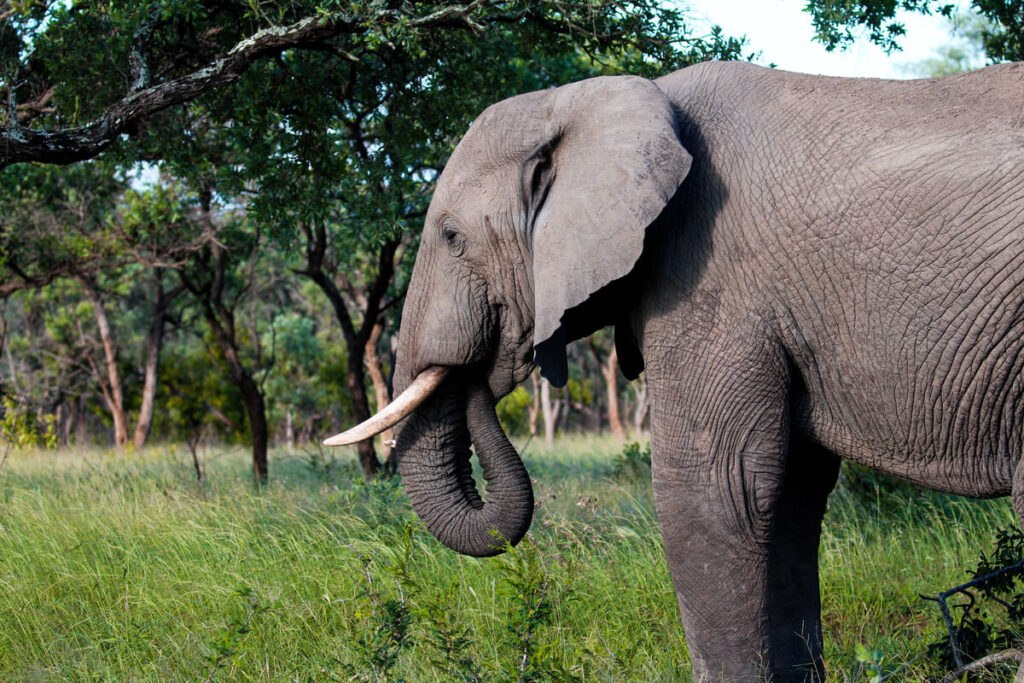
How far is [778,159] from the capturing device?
3.37 m

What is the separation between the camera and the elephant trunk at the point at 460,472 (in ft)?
13.4

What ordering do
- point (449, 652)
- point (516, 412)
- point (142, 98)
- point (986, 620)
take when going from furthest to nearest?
point (516, 412) → point (142, 98) → point (986, 620) → point (449, 652)

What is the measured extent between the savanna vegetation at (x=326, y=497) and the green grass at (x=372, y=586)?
0.02m

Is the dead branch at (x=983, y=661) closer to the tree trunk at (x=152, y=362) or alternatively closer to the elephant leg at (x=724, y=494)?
the elephant leg at (x=724, y=494)

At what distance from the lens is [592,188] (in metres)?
3.52

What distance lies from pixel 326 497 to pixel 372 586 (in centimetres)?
251

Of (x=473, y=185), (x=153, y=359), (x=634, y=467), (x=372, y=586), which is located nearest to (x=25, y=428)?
(x=153, y=359)

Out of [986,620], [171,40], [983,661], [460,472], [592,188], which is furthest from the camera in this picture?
[171,40]

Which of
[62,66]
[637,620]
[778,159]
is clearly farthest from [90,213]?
[778,159]

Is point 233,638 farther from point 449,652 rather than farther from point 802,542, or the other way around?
point 802,542

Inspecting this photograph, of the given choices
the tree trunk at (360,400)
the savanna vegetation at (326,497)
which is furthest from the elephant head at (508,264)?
the tree trunk at (360,400)

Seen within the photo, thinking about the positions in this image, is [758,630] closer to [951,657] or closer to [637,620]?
[951,657]

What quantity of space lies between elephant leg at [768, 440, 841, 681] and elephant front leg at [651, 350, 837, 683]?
1.45 feet

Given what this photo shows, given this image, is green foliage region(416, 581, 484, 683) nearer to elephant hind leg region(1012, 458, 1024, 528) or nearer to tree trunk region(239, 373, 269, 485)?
elephant hind leg region(1012, 458, 1024, 528)
